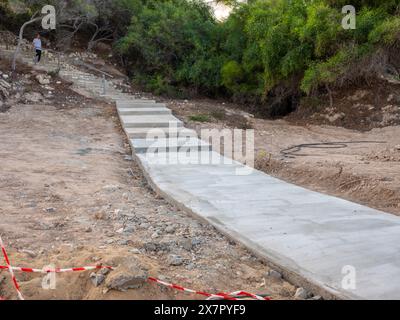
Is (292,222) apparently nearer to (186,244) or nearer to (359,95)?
(186,244)

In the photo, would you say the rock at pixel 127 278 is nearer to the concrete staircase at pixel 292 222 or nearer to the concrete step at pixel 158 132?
the concrete staircase at pixel 292 222

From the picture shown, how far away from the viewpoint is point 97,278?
134 inches

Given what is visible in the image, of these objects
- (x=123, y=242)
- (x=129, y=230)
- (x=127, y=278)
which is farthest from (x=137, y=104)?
(x=127, y=278)

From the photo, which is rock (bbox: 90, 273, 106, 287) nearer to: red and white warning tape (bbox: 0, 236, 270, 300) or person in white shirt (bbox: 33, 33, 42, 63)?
red and white warning tape (bbox: 0, 236, 270, 300)

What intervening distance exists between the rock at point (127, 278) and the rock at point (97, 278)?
0.26 ft

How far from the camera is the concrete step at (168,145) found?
362 inches

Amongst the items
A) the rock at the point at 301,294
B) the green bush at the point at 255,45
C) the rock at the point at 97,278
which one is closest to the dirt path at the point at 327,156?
the green bush at the point at 255,45

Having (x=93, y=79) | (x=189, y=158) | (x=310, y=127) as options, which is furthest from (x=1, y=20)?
(x=189, y=158)

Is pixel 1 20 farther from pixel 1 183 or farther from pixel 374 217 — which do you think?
pixel 374 217

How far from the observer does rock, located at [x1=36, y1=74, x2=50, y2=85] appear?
16.4 metres

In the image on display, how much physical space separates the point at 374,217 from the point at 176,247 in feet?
7.32

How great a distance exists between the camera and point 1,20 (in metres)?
21.5

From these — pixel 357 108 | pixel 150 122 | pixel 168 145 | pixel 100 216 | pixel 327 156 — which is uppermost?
pixel 357 108

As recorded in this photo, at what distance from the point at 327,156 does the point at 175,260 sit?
19.3 feet
